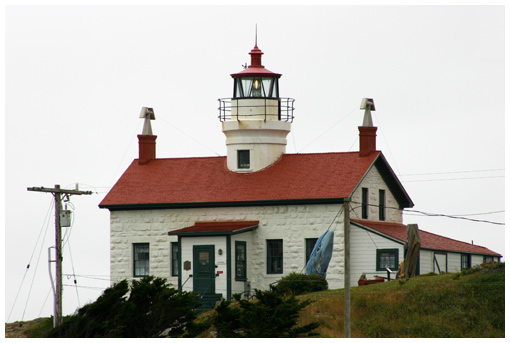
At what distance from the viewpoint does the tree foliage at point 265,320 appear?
39.5 meters

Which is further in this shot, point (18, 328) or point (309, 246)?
point (309, 246)

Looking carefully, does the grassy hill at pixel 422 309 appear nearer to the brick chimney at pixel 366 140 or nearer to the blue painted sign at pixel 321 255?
the blue painted sign at pixel 321 255

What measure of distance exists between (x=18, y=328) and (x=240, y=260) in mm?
8840

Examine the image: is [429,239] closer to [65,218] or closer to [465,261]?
[465,261]

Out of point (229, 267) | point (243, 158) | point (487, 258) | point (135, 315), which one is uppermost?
point (243, 158)

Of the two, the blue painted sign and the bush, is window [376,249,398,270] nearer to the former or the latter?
the blue painted sign

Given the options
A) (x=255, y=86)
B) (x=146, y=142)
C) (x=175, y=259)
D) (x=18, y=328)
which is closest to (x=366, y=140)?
(x=255, y=86)

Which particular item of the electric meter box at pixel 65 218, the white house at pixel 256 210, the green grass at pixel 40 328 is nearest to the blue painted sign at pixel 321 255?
the white house at pixel 256 210

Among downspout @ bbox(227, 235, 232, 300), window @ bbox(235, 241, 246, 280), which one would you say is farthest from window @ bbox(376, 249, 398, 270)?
downspout @ bbox(227, 235, 232, 300)

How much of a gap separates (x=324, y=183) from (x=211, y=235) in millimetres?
4931

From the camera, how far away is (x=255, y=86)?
2152 inches

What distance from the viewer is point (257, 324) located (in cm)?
3959

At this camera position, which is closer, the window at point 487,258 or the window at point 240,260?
the window at point 240,260

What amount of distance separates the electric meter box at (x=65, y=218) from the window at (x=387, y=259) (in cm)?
1231
